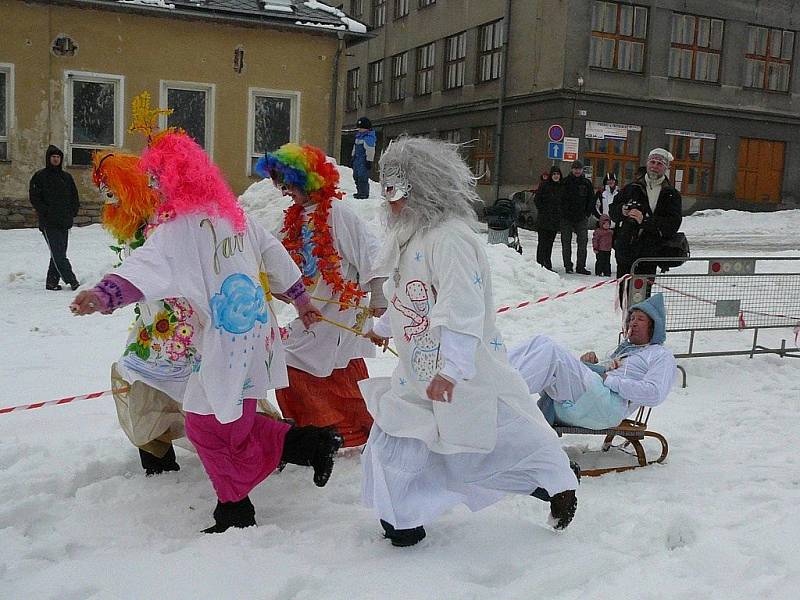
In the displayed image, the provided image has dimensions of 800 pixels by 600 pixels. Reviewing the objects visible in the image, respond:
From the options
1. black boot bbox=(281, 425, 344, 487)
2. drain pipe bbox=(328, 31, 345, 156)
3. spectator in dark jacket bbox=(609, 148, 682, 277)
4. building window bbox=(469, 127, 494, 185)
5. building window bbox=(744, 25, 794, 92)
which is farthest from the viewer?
building window bbox=(469, 127, 494, 185)

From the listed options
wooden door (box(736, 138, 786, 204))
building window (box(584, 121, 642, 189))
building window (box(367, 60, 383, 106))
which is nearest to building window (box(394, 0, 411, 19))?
building window (box(367, 60, 383, 106))

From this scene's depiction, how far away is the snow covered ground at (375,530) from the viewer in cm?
337

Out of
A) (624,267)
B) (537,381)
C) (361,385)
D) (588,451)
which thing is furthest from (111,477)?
(624,267)

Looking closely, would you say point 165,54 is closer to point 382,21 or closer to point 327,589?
point 327,589

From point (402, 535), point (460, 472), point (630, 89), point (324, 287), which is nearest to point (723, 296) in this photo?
point (324, 287)

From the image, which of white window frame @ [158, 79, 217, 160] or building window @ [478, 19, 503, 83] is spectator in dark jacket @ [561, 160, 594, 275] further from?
building window @ [478, 19, 503, 83]

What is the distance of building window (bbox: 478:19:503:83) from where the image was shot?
1077 inches

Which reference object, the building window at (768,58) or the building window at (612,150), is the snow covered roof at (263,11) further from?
the building window at (768,58)

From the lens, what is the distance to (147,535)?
3.89 m

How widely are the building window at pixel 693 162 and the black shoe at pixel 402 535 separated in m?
24.6

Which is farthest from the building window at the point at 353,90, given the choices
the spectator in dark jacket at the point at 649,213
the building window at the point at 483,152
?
the spectator in dark jacket at the point at 649,213

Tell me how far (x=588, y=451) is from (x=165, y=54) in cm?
1420

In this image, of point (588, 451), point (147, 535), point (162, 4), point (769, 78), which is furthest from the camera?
point (769, 78)

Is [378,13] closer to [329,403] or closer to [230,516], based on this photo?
[329,403]
